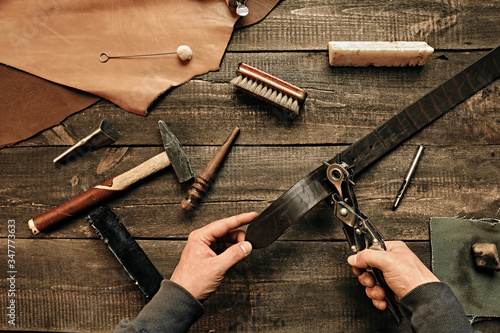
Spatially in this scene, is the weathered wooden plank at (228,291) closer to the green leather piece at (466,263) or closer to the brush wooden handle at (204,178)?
the green leather piece at (466,263)

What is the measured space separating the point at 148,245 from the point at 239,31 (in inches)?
35.9

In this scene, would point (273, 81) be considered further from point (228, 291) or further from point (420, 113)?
point (228, 291)

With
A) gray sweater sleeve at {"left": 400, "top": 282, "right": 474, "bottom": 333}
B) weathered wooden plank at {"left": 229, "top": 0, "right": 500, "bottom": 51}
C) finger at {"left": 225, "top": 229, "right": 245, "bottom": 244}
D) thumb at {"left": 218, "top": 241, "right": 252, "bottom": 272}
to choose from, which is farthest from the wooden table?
gray sweater sleeve at {"left": 400, "top": 282, "right": 474, "bottom": 333}

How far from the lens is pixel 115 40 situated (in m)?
1.40

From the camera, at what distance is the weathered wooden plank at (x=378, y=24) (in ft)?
4.54

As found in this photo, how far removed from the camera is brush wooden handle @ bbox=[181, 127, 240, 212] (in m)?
1.29

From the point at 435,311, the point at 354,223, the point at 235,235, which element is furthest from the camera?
the point at 235,235

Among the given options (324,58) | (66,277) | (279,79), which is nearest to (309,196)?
(279,79)

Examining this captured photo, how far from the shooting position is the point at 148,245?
1366 millimetres

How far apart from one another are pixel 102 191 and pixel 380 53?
115 cm

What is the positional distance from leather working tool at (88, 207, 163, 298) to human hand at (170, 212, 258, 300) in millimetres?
181

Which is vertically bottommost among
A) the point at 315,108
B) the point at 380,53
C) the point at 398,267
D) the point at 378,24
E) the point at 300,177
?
the point at 398,267

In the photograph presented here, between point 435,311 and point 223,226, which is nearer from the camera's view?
point 435,311

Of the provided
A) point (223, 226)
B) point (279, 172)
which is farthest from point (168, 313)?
point (279, 172)
